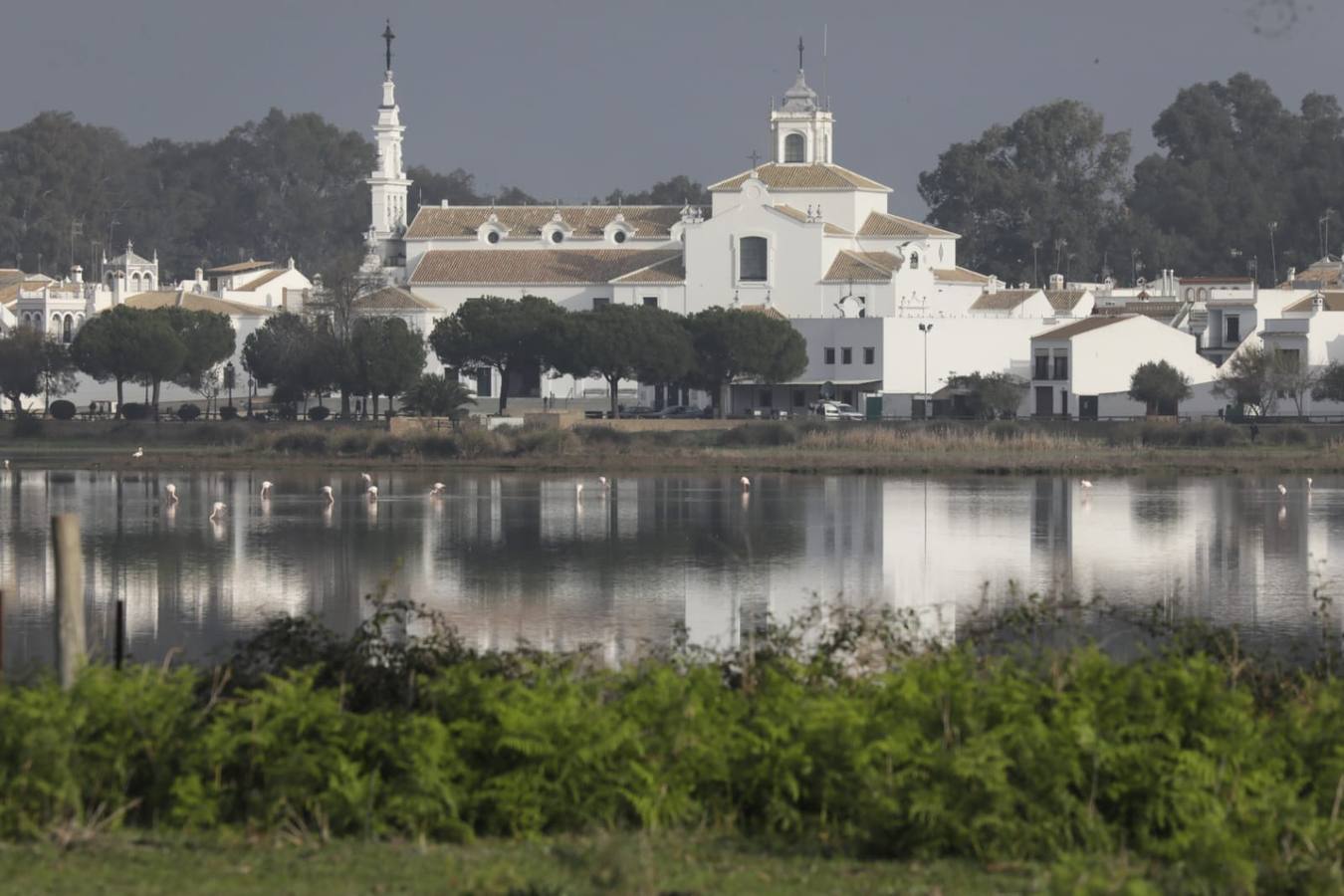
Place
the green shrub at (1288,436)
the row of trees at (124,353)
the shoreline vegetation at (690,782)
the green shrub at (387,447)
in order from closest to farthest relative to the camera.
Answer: the shoreline vegetation at (690,782) < the green shrub at (387,447) < the green shrub at (1288,436) < the row of trees at (124,353)

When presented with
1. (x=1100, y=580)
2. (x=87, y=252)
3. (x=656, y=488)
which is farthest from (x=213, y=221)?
(x=1100, y=580)

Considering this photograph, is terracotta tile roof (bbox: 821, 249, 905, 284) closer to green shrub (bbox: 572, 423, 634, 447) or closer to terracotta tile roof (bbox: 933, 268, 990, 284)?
terracotta tile roof (bbox: 933, 268, 990, 284)

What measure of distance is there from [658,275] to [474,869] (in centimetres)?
6433

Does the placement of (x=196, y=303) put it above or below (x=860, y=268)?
below

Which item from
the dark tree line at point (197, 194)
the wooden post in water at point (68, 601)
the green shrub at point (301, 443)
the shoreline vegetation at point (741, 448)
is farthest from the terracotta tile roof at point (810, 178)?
the wooden post in water at point (68, 601)

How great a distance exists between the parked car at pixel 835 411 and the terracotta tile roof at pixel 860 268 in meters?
7.92

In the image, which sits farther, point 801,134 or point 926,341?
point 801,134

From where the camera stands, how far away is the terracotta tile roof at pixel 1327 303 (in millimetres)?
69312

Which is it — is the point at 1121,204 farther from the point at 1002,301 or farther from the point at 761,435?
the point at 761,435

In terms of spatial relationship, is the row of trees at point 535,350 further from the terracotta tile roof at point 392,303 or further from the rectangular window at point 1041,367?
the rectangular window at point 1041,367

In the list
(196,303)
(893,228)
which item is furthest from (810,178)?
(196,303)

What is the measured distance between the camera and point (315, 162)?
13850 centimetres

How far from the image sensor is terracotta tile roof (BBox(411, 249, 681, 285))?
245 feet

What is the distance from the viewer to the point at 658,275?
73.2 m
